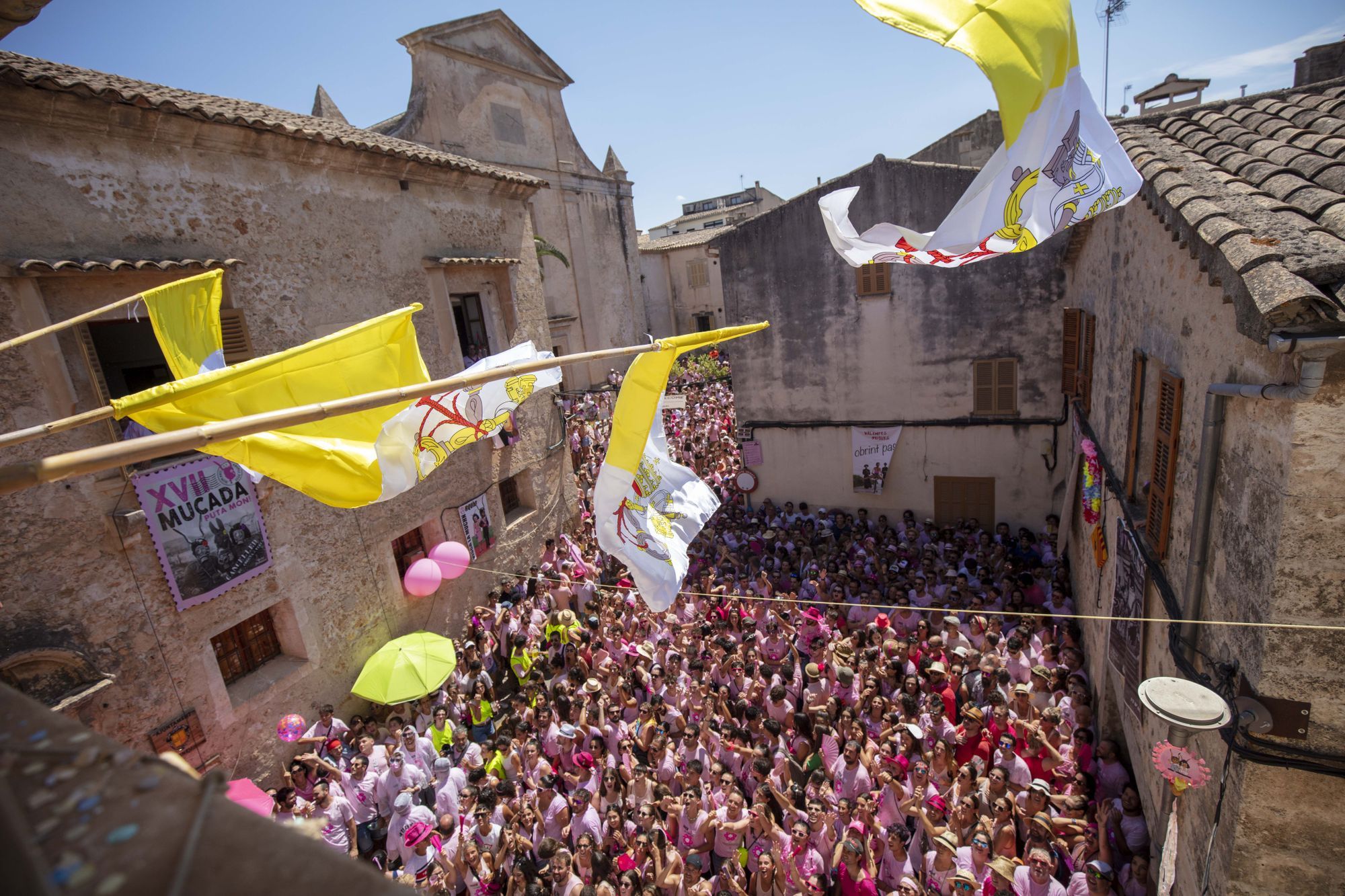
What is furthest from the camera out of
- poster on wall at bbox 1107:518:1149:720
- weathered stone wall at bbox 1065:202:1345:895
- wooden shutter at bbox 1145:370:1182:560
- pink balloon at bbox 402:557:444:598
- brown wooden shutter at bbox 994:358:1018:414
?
brown wooden shutter at bbox 994:358:1018:414

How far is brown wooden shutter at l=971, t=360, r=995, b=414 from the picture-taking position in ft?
45.1

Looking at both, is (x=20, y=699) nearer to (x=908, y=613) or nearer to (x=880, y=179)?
(x=908, y=613)

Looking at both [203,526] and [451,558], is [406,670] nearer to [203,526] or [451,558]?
[451,558]

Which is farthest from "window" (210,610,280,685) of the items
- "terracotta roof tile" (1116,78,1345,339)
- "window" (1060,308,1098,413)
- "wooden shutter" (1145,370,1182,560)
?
"window" (1060,308,1098,413)

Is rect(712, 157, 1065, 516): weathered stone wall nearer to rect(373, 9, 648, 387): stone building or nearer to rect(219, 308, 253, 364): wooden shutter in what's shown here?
rect(373, 9, 648, 387): stone building

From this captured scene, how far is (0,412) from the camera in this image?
640cm

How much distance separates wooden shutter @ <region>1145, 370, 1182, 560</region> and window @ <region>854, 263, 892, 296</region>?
365 inches

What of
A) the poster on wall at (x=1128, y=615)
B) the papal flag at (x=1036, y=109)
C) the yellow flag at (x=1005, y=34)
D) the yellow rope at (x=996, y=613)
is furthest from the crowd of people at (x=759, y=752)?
the yellow flag at (x=1005, y=34)

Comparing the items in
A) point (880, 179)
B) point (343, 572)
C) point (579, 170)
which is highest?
point (579, 170)

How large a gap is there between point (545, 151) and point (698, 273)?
14.2 meters

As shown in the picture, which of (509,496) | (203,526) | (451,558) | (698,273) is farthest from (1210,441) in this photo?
(698,273)

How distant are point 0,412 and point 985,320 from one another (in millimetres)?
15119

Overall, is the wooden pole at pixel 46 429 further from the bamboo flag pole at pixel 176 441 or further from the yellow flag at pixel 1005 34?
the yellow flag at pixel 1005 34

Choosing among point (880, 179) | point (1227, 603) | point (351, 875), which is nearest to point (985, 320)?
point (880, 179)
